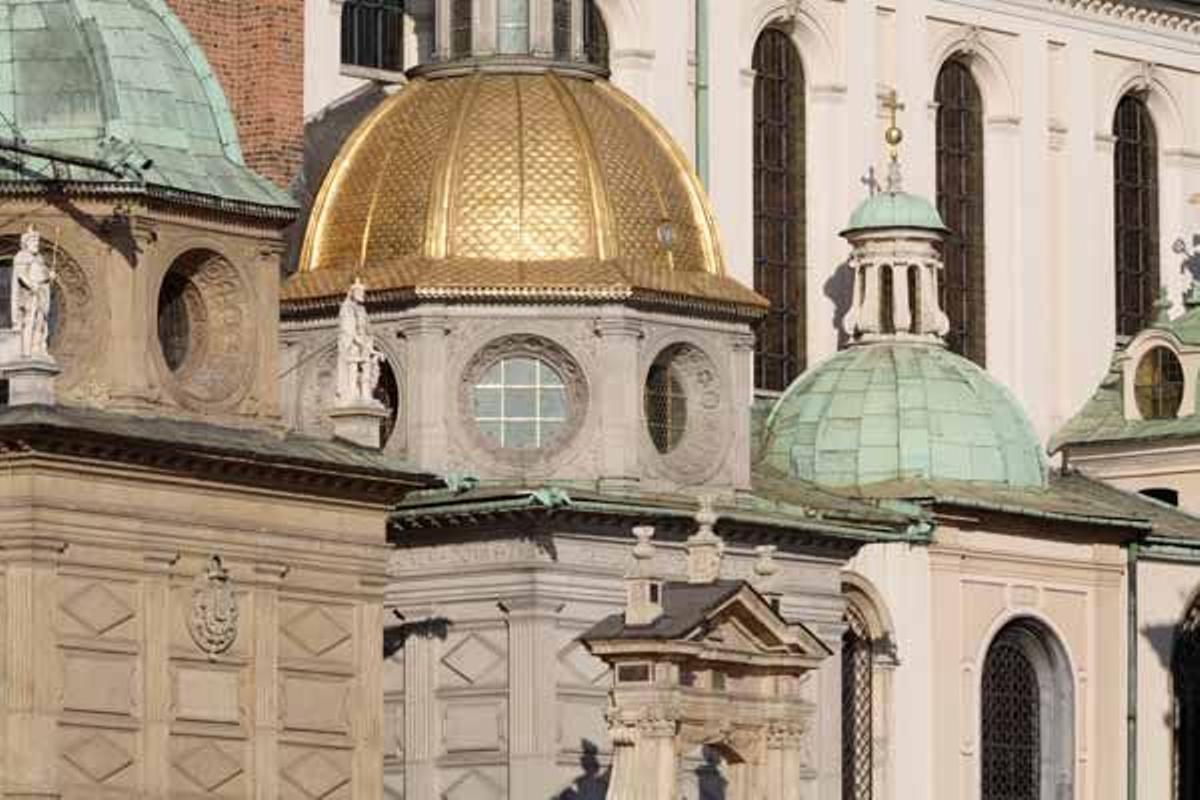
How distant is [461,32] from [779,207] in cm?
983

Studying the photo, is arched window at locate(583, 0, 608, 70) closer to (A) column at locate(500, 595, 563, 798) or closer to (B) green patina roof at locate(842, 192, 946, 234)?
(B) green patina roof at locate(842, 192, 946, 234)

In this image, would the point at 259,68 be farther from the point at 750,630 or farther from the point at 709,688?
the point at 709,688

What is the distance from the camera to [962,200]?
86.7 meters

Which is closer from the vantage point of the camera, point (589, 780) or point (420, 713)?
point (589, 780)

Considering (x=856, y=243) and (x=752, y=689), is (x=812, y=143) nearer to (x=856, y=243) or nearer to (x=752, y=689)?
(x=856, y=243)

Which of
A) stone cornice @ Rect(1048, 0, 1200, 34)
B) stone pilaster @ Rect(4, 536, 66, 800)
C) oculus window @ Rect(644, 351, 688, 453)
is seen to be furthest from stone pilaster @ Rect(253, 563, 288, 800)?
stone cornice @ Rect(1048, 0, 1200, 34)

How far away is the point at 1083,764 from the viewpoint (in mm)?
79188

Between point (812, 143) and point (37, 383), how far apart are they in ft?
77.6

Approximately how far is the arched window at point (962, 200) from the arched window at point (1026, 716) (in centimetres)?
769

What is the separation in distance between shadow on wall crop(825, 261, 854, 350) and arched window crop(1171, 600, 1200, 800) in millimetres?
6038

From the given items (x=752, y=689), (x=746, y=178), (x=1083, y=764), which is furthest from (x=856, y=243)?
(x=752, y=689)

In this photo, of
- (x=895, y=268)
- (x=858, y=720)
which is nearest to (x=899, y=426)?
(x=895, y=268)

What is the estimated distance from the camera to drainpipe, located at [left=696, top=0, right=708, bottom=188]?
81.3 metres

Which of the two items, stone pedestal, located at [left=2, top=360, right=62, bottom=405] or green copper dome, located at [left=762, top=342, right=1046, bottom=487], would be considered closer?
stone pedestal, located at [left=2, top=360, right=62, bottom=405]
